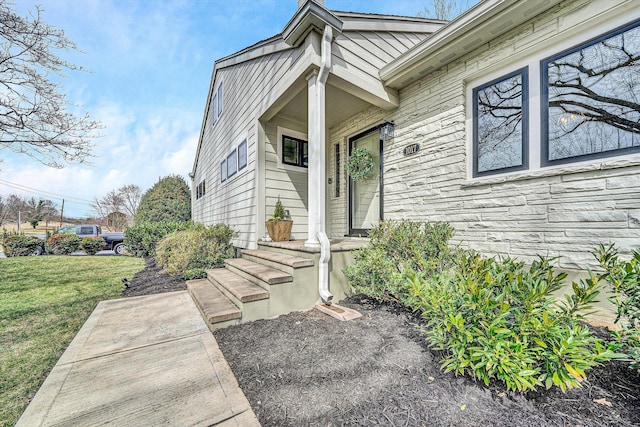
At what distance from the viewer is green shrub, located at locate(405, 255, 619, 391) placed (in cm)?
132

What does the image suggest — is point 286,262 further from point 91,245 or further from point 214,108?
point 91,245

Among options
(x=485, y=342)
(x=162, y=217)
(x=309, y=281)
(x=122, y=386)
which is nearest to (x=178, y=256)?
(x=309, y=281)

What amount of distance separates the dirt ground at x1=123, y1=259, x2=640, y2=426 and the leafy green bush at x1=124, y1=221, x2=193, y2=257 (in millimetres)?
7398

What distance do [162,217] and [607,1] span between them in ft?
53.9

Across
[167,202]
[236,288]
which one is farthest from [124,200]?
[236,288]

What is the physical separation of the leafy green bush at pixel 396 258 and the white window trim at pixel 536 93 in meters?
0.98

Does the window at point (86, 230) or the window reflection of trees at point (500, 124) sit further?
the window at point (86, 230)

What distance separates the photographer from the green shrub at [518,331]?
132 centimetres

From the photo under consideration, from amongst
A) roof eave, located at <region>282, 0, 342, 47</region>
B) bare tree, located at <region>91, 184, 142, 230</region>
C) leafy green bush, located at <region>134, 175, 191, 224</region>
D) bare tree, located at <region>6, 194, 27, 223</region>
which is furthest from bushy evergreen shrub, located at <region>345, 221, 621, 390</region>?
bare tree, located at <region>6, 194, 27, 223</region>

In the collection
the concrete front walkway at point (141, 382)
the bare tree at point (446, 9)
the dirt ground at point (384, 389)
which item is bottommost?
the concrete front walkway at point (141, 382)

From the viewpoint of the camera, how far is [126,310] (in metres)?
3.25

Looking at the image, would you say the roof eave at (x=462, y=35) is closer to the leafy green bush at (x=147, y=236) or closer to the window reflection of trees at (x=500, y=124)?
the window reflection of trees at (x=500, y=124)

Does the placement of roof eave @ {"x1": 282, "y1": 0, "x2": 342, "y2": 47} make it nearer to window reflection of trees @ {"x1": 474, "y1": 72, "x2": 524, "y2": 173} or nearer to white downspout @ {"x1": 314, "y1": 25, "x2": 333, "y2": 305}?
white downspout @ {"x1": 314, "y1": 25, "x2": 333, "y2": 305}

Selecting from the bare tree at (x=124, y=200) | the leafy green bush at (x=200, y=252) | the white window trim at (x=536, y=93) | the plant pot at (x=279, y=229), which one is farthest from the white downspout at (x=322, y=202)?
the bare tree at (x=124, y=200)
